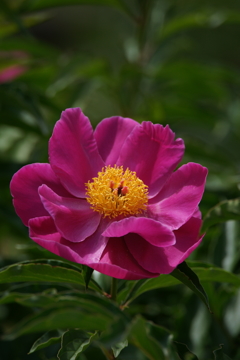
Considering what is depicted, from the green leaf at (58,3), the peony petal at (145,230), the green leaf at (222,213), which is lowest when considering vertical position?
the peony petal at (145,230)

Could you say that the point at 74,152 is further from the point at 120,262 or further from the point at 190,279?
the point at 190,279

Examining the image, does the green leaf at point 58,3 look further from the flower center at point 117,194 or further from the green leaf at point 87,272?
the green leaf at point 87,272

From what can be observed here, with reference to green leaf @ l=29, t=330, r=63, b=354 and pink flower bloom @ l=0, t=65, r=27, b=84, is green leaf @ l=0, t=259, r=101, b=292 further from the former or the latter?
pink flower bloom @ l=0, t=65, r=27, b=84

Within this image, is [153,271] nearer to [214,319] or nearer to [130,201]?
[130,201]

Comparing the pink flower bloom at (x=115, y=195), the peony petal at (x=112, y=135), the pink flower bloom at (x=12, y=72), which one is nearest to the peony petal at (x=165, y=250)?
the pink flower bloom at (x=115, y=195)

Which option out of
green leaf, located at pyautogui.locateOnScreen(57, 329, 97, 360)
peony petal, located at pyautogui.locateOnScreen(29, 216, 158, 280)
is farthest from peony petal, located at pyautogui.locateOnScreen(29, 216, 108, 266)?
green leaf, located at pyautogui.locateOnScreen(57, 329, 97, 360)
